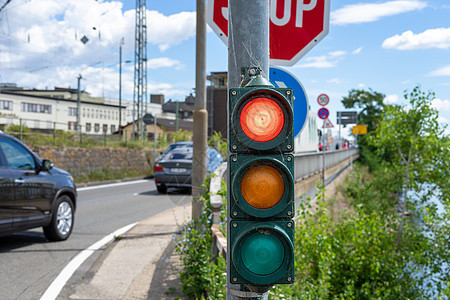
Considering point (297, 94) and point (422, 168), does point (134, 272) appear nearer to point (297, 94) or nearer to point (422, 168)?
point (297, 94)

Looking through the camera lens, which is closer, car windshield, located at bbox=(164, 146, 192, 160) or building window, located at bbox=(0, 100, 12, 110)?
car windshield, located at bbox=(164, 146, 192, 160)

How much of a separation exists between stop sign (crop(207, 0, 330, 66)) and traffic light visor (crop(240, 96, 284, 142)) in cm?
175

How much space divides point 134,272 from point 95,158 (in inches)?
828

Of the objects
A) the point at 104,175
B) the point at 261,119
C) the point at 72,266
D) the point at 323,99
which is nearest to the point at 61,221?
the point at 72,266

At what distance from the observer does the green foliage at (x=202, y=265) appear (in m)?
4.23

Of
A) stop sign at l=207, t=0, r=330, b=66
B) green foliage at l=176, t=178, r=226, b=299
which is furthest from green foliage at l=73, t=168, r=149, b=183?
stop sign at l=207, t=0, r=330, b=66

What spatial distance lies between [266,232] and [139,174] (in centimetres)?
2768

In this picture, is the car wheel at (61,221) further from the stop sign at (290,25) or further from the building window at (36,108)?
the building window at (36,108)

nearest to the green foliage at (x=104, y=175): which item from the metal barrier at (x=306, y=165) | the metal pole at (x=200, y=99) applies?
the metal barrier at (x=306, y=165)

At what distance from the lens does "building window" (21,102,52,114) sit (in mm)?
67750

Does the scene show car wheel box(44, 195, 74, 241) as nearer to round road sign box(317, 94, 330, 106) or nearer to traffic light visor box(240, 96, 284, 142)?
traffic light visor box(240, 96, 284, 142)

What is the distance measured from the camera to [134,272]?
20.5ft

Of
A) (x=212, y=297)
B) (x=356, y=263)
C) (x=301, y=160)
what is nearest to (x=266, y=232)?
(x=212, y=297)

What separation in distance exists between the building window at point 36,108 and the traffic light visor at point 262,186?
234ft
